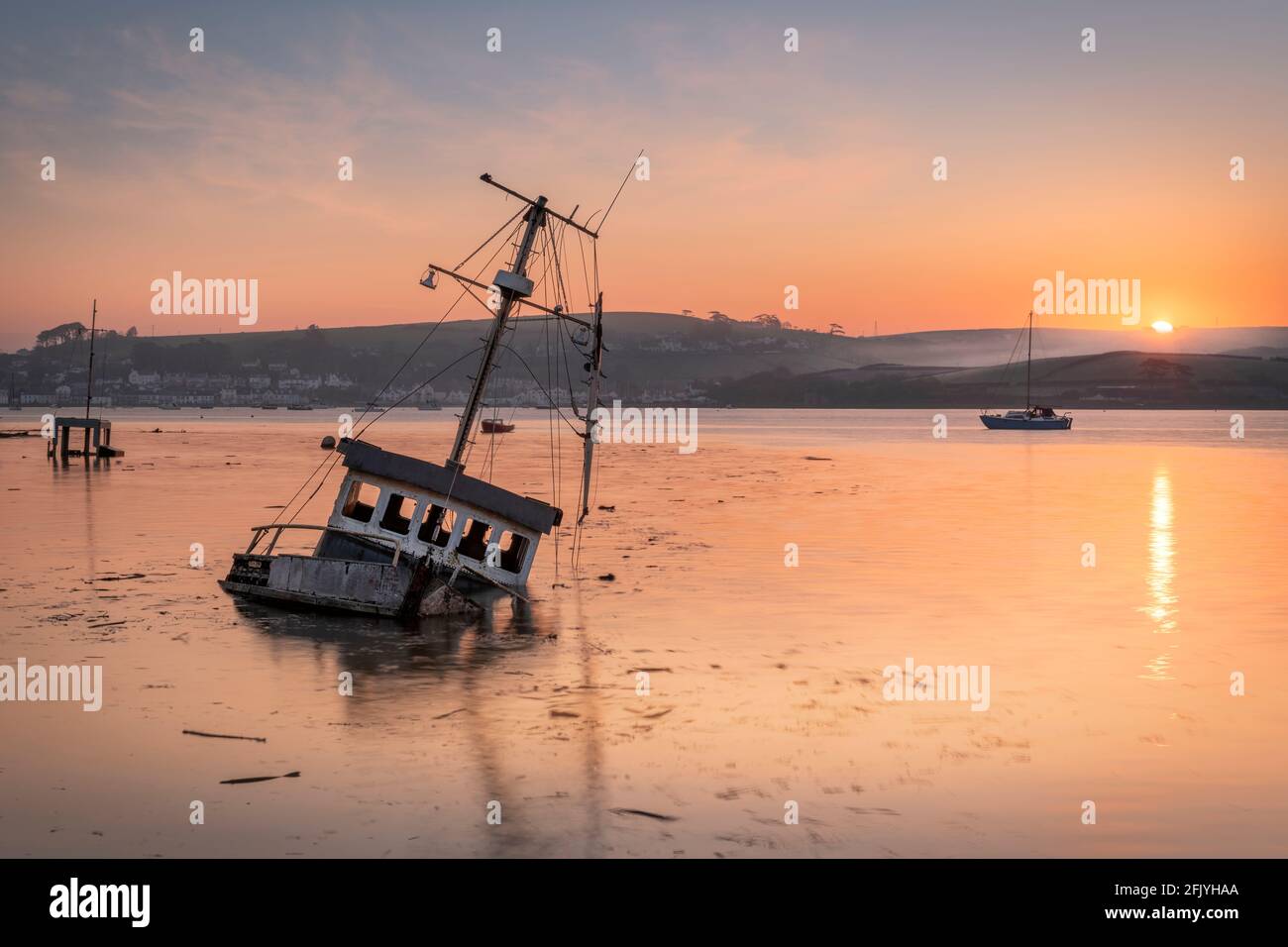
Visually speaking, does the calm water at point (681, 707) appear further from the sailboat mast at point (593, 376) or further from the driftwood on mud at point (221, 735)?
the sailboat mast at point (593, 376)

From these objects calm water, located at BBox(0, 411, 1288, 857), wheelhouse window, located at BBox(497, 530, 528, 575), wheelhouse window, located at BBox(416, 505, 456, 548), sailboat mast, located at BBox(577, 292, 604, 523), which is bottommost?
calm water, located at BBox(0, 411, 1288, 857)

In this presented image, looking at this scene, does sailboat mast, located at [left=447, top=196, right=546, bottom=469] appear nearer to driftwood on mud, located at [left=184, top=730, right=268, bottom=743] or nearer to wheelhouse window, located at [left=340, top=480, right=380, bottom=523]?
wheelhouse window, located at [left=340, top=480, right=380, bottom=523]

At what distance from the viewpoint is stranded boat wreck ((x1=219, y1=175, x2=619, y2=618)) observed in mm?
25453

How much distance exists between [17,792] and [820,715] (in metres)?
11.3

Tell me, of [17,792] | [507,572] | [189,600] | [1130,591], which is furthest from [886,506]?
[17,792]

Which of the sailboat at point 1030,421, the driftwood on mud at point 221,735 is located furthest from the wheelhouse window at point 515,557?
the sailboat at point 1030,421

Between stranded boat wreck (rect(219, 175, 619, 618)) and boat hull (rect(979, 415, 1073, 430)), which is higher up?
boat hull (rect(979, 415, 1073, 430))

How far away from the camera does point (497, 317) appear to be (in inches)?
1105

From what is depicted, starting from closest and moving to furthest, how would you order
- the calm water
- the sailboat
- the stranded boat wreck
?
the calm water → the stranded boat wreck → the sailboat

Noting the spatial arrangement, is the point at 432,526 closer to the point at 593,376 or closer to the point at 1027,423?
the point at 593,376

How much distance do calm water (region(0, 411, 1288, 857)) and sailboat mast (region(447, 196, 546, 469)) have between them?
486 centimetres

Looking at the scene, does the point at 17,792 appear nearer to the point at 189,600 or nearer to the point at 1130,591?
the point at 189,600

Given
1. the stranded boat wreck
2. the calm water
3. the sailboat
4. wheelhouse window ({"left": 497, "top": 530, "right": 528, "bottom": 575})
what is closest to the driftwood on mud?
the calm water
